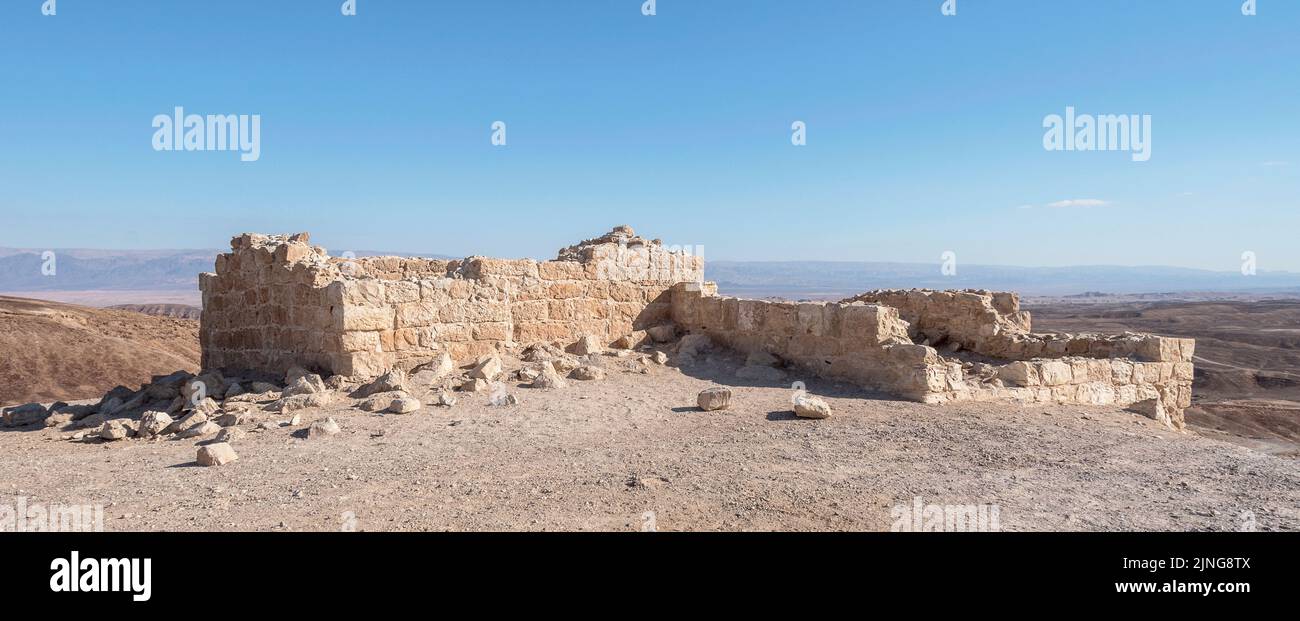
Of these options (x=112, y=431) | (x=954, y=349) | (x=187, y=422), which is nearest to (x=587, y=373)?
(x=187, y=422)

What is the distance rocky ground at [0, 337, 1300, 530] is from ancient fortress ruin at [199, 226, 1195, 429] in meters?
0.64

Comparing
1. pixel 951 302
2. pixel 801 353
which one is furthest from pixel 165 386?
pixel 951 302

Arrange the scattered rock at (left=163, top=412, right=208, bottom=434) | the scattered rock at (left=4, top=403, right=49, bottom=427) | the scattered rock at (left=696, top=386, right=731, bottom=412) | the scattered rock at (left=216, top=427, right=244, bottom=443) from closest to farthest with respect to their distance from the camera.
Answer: the scattered rock at (left=216, top=427, right=244, bottom=443), the scattered rock at (left=163, top=412, right=208, bottom=434), the scattered rock at (left=4, top=403, right=49, bottom=427), the scattered rock at (left=696, top=386, right=731, bottom=412)

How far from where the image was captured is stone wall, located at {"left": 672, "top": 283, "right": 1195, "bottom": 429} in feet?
24.5

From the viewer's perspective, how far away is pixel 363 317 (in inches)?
307

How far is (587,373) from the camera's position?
328 inches

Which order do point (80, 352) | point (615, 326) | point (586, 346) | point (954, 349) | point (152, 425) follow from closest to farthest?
1. point (152, 425)
2. point (954, 349)
3. point (586, 346)
4. point (615, 326)
5. point (80, 352)

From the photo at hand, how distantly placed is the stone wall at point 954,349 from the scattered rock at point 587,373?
7.97ft

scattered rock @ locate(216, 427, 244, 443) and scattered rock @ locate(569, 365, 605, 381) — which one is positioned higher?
scattered rock @ locate(569, 365, 605, 381)

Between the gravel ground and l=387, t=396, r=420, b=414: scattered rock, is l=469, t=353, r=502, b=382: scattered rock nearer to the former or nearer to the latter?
the gravel ground

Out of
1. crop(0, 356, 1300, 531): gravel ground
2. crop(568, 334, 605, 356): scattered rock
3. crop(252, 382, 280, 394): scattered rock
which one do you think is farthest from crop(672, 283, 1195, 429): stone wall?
crop(252, 382, 280, 394): scattered rock

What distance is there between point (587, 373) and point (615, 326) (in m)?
2.53

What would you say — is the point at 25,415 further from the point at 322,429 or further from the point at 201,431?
the point at 322,429
